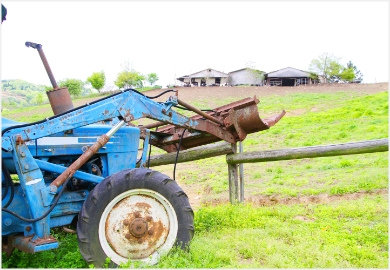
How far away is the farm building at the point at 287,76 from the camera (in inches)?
2386

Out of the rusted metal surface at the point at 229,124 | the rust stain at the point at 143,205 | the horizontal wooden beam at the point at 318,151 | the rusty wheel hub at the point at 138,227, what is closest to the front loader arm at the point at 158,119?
the rusted metal surface at the point at 229,124

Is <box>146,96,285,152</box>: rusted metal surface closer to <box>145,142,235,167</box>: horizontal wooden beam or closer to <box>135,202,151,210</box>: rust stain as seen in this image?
<box>145,142,235,167</box>: horizontal wooden beam

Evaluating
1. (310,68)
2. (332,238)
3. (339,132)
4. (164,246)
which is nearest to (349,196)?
(332,238)

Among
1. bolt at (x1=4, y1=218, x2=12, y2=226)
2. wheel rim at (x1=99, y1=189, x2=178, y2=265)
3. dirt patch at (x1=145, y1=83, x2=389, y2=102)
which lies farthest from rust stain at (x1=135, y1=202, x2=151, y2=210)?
dirt patch at (x1=145, y1=83, x2=389, y2=102)

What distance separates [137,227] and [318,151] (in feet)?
10.2

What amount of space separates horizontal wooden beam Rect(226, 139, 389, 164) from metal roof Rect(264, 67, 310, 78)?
185 ft

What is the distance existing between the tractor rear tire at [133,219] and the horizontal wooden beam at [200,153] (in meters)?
2.27

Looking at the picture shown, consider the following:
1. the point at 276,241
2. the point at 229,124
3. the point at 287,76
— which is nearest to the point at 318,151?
the point at 229,124

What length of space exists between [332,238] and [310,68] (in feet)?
200

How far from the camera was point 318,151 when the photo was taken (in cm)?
587

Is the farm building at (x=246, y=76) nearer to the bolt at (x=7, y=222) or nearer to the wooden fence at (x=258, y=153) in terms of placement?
the wooden fence at (x=258, y=153)

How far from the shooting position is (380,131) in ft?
47.9

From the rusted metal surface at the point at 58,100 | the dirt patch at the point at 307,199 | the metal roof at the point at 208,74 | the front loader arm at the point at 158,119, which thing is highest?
the metal roof at the point at 208,74

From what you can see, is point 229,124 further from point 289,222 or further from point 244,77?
point 244,77
